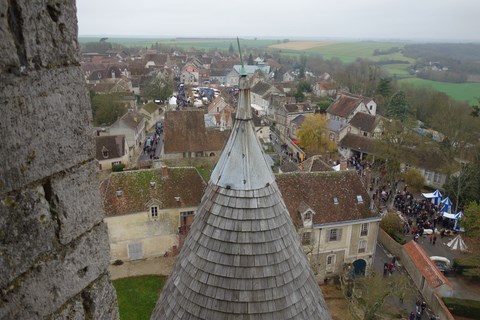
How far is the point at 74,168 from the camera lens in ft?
7.79

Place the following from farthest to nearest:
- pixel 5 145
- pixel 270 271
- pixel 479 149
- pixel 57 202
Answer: pixel 479 149
pixel 270 271
pixel 57 202
pixel 5 145

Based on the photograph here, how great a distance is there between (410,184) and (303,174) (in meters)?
17.7

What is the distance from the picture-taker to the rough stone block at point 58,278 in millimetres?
2055

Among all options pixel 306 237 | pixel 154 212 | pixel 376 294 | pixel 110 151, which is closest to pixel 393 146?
pixel 306 237

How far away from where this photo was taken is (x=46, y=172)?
2178 mm

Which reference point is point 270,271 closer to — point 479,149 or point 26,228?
point 26,228

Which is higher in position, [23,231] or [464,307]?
[23,231]

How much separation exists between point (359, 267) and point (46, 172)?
2368cm

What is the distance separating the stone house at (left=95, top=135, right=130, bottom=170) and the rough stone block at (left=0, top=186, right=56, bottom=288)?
3435 cm

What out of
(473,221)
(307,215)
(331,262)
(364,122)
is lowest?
(331,262)

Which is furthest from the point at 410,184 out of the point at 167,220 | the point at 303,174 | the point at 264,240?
the point at 264,240

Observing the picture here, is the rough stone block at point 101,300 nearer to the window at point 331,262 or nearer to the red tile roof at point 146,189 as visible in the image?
the red tile roof at point 146,189

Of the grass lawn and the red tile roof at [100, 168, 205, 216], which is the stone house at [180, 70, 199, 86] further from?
the grass lawn

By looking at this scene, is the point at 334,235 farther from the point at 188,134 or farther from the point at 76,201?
the point at 76,201
